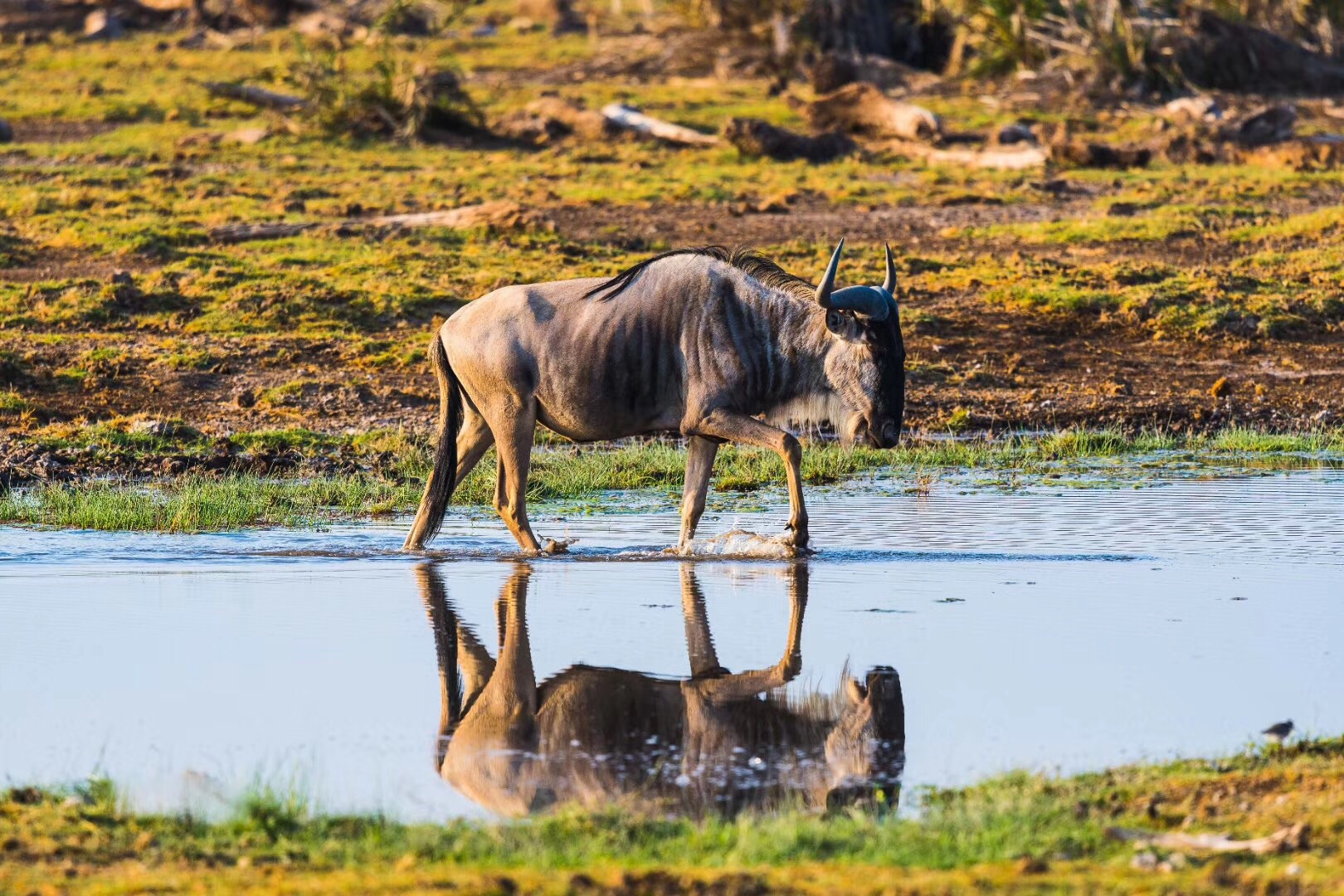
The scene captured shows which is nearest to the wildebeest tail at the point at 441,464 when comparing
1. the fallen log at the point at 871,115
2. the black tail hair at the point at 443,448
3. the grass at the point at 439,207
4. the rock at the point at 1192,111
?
the black tail hair at the point at 443,448

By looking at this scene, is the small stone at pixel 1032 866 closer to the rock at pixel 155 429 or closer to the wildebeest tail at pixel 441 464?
the wildebeest tail at pixel 441 464

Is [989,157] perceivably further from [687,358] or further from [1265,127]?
[687,358]

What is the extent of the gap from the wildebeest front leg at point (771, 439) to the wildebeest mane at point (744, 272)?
2.01ft

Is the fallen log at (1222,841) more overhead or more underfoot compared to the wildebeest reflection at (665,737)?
more overhead

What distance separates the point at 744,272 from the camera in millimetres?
8398

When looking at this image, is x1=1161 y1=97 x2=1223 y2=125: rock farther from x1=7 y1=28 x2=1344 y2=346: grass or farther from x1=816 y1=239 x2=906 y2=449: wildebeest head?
x1=816 y1=239 x2=906 y2=449: wildebeest head

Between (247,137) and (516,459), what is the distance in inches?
591

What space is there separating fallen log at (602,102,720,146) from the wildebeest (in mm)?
13667

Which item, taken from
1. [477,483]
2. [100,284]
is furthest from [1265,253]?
[100,284]

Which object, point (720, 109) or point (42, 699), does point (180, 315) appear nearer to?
point (42, 699)

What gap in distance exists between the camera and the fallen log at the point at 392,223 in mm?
16359

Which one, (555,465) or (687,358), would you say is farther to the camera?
(555,465)

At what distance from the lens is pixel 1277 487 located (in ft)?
32.9

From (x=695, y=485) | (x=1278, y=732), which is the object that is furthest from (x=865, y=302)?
(x=1278, y=732)
